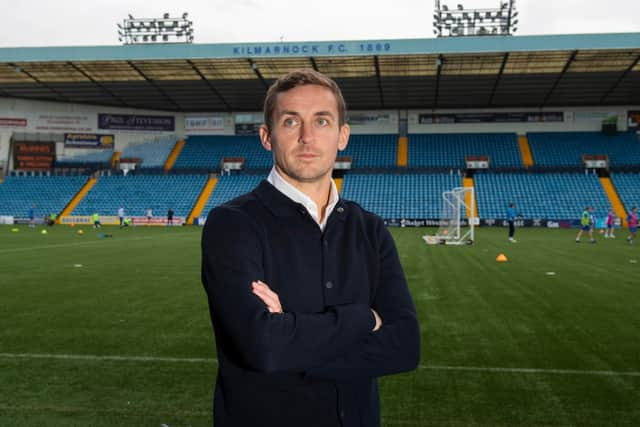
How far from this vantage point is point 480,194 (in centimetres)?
4075

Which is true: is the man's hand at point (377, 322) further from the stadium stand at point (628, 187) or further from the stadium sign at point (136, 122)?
the stadium sign at point (136, 122)

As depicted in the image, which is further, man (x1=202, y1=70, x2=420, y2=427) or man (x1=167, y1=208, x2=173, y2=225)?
man (x1=167, y1=208, x2=173, y2=225)

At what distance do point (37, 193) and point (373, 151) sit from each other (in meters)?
27.6

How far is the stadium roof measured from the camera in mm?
33594

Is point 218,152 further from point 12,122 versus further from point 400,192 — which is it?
point 400,192

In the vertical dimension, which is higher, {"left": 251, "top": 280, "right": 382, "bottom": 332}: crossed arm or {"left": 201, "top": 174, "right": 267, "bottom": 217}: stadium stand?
{"left": 201, "top": 174, "right": 267, "bottom": 217}: stadium stand

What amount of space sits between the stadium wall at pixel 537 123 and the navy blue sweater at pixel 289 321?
157 feet

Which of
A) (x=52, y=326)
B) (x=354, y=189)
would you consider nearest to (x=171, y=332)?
(x=52, y=326)

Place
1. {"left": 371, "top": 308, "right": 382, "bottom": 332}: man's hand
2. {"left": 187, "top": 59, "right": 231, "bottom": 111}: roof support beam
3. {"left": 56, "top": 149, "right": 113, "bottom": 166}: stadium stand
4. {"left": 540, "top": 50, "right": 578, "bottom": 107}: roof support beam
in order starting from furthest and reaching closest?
{"left": 56, "top": 149, "right": 113, "bottom": 166}: stadium stand < {"left": 187, "top": 59, "right": 231, "bottom": 111}: roof support beam < {"left": 540, "top": 50, "right": 578, "bottom": 107}: roof support beam < {"left": 371, "top": 308, "right": 382, "bottom": 332}: man's hand

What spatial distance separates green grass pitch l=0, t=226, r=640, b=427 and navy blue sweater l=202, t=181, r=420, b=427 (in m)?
2.41

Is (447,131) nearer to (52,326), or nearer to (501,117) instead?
(501,117)

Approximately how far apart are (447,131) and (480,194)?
959cm

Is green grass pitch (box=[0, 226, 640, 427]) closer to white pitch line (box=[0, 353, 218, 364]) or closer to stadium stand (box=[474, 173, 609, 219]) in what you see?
white pitch line (box=[0, 353, 218, 364])

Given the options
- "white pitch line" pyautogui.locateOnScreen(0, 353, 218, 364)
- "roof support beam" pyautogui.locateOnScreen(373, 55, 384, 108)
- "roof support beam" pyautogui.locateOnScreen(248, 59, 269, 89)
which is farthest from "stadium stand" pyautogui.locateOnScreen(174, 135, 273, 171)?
"white pitch line" pyautogui.locateOnScreen(0, 353, 218, 364)
